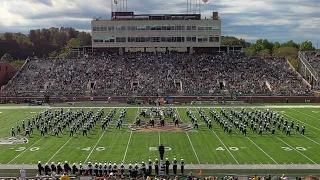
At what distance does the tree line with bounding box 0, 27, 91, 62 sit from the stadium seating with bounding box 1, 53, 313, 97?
32.0 meters

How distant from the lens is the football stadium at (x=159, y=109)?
725 inches

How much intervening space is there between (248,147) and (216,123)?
26.0 feet

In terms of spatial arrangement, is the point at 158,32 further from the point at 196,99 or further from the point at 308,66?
the point at 308,66

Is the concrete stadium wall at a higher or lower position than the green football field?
higher

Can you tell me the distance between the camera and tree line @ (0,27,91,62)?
89812mm

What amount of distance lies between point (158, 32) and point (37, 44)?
50.0 meters

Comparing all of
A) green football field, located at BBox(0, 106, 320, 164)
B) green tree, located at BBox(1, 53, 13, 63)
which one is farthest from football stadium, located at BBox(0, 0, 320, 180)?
green tree, located at BBox(1, 53, 13, 63)

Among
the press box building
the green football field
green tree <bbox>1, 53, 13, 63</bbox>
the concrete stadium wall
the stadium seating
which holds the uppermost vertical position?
the press box building

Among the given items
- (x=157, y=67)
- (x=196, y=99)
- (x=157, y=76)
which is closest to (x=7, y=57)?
(x=157, y=67)

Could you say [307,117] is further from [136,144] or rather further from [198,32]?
[198,32]

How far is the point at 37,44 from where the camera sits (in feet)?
330

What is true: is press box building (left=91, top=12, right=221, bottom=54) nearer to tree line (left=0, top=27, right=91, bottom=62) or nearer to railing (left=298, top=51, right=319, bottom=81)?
railing (left=298, top=51, right=319, bottom=81)

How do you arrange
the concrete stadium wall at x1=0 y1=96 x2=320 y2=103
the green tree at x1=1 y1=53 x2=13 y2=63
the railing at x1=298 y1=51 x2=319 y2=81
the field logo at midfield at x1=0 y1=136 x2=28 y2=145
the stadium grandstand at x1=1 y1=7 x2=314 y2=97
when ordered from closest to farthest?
the field logo at midfield at x1=0 y1=136 x2=28 y2=145
the concrete stadium wall at x1=0 y1=96 x2=320 y2=103
the stadium grandstand at x1=1 y1=7 x2=314 y2=97
the railing at x1=298 y1=51 x2=319 y2=81
the green tree at x1=1 y1=53 x2=13 y2=63

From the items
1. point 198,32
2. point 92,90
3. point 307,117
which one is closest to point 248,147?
point 307,117
